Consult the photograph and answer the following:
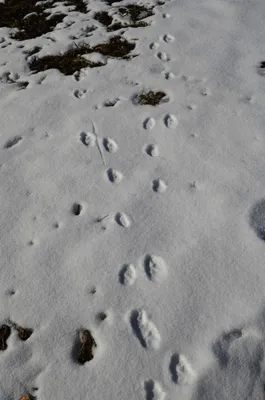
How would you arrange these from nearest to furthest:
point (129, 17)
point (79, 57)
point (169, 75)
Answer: point (169, 75)
point (79, 57)
point (129, 17)

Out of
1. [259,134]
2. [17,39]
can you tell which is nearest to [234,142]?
[259,134]

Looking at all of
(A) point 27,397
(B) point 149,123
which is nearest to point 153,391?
(A) point 27,397

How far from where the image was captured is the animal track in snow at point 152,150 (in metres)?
3.49

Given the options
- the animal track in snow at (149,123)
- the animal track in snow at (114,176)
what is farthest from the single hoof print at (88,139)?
the animal track in snow at (149,123)

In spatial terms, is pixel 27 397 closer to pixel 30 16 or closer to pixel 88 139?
pixel 88 139

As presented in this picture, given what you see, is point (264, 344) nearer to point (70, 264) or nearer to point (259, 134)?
point (70, 264)

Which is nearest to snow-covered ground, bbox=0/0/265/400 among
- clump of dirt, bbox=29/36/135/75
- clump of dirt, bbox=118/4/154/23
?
clump of dirt, bbox=29/36/135/75

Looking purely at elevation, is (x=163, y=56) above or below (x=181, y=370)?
above

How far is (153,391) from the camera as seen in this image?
219 cm

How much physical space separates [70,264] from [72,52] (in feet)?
10.3

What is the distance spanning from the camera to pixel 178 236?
2871 millimetres

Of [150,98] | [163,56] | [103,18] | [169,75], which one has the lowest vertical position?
[150,98]

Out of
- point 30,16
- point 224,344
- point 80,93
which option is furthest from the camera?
point 30,16

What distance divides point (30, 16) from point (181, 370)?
17.7 ft
